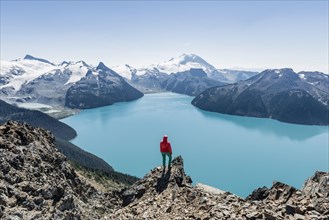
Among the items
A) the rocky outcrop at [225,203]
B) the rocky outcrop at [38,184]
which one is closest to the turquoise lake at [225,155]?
the rocky outcrop at [38,184]

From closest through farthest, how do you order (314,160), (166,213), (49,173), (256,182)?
(166,213) < (49,173) < (256,182) < (314,160)

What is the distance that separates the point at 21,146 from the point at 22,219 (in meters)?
12.2

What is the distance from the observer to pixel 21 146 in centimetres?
Result: 2836

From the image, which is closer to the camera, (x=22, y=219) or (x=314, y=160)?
(x=22, y=219)

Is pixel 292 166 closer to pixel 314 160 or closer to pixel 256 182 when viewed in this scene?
pixel 314 160

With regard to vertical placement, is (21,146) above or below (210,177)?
above

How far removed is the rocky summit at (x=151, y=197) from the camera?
16344mm

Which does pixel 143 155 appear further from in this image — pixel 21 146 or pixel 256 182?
pixel 21 146

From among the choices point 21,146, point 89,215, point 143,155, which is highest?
point 21,146

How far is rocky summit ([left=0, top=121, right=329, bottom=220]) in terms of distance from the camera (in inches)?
643

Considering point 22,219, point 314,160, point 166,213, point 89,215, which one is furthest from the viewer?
point 314,160

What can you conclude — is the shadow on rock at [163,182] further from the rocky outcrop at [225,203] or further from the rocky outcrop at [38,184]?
the rocky outcrop at [38,184]

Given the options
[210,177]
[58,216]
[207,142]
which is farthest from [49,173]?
[207,142]

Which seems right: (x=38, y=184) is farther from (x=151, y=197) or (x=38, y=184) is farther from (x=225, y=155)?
(x=225, y=155)
